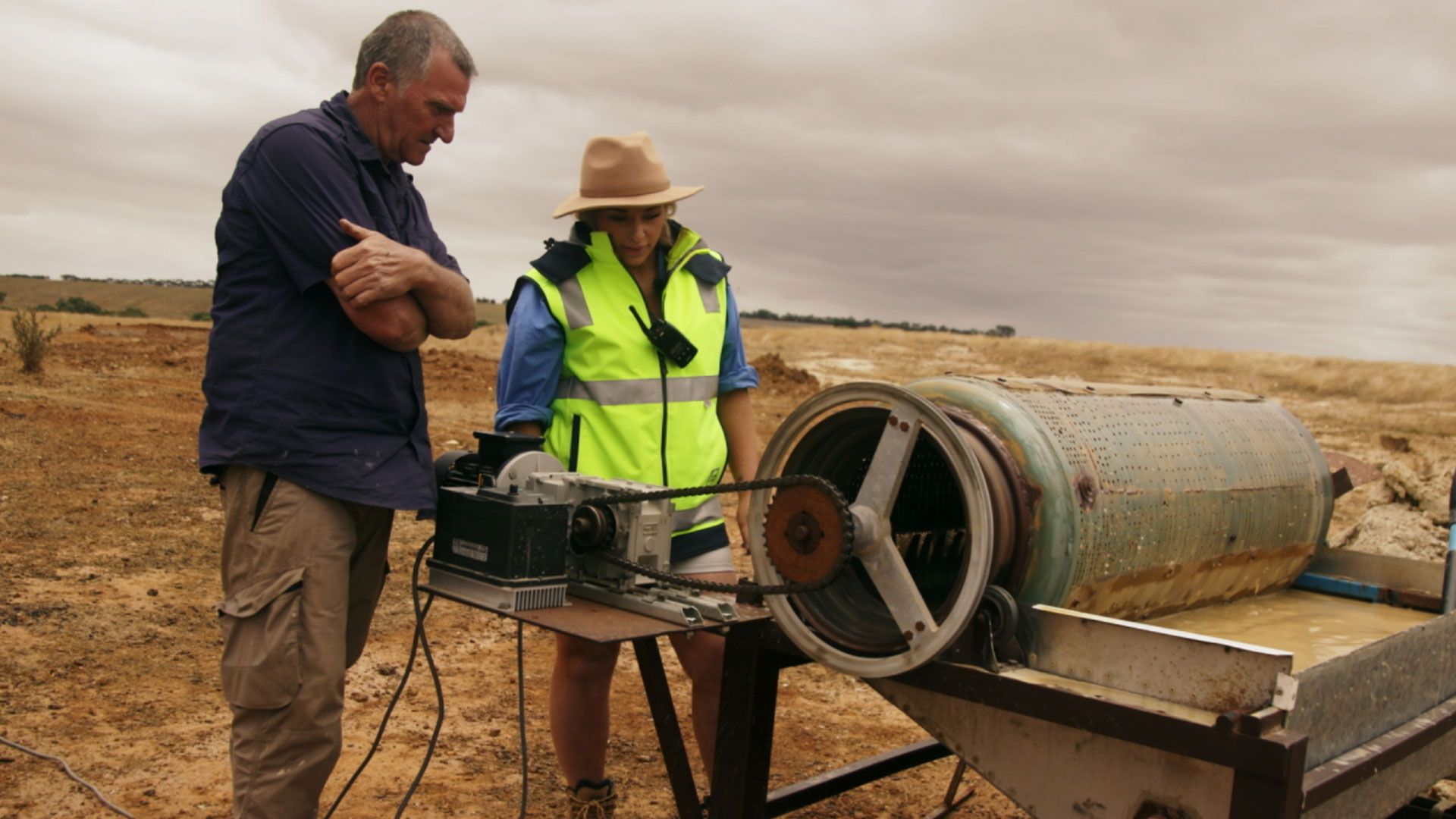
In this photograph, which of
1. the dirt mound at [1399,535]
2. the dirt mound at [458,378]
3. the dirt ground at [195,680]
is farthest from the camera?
the dirt mound at [458,378]

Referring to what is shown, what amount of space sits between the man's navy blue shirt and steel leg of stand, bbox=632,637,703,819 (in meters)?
0.75

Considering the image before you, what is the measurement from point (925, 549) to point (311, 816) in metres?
1.74

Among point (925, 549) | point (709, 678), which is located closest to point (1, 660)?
point (709, 678)

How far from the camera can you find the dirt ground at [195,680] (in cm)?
452

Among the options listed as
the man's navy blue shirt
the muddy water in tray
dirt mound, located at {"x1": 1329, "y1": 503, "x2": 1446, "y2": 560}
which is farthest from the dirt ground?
the man's navy blue shirt

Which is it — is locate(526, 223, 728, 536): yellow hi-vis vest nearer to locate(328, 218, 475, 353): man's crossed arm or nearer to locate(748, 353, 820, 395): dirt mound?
locate(328, 218, 475, 353): man's crossed arm

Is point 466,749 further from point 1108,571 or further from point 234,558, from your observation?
point 1108,571

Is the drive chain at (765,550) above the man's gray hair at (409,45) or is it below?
below

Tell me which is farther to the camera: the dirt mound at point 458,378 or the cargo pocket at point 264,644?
the dirt mound at point 458,378

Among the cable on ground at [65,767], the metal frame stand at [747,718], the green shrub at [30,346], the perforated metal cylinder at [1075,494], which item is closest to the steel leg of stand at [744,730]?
the metal frame stand at [747,718]

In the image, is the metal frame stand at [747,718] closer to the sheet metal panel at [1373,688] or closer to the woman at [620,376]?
the woman at [620,376]

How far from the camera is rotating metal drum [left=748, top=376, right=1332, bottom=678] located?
262 cm

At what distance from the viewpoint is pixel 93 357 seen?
18672mm

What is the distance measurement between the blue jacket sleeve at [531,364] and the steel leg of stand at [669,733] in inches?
31.9
